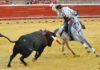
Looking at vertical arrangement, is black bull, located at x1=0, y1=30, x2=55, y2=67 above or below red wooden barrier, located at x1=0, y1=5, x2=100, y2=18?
above

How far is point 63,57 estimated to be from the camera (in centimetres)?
1123

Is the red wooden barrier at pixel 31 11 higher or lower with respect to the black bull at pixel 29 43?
lower

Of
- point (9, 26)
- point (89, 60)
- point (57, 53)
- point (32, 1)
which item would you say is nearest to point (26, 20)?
point (9, 26)

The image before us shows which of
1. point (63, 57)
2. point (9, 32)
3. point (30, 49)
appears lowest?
point (9, 32)

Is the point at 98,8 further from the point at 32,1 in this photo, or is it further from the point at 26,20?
the point at 32,1

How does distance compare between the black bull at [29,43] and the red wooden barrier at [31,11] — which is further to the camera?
the red wooden barrier at [31,11]

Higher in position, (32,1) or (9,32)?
(9,32)

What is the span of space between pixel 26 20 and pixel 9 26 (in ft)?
11.2

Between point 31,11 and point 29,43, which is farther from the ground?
point 29,43

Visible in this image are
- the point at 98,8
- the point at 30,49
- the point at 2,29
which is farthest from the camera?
the point at 98,8

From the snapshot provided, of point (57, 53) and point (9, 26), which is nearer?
point (57, 53)

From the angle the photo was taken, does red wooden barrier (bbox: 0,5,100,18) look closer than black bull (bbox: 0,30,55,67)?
No

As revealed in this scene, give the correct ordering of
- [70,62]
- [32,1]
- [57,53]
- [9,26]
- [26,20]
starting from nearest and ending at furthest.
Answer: [70,62] < [57,53] < [9,26] < [26,20] < [32,1]

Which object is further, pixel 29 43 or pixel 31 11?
pixel 31 11
